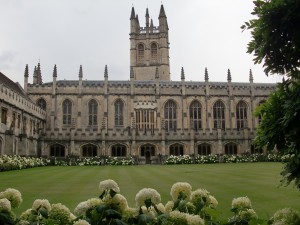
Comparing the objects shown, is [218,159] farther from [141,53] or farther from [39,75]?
[141,53]

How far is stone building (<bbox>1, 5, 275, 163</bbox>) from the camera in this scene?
1688 inches

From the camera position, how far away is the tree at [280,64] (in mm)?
4562

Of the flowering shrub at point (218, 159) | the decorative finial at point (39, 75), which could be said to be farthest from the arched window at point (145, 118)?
the decorative finial at point (39, 75)

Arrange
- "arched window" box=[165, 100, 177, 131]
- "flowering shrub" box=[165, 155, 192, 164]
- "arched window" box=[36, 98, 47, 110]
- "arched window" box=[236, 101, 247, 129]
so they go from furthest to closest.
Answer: "arched window" box=[236, 101, 247, 129] < "arched window" box=[165, 100, 177, 131] < "arched window" box=[36, 98, 47, 110] < "flowering shrub" box=[165, 155, 192, 164]

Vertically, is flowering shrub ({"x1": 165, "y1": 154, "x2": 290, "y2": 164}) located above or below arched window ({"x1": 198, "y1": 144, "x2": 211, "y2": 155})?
below

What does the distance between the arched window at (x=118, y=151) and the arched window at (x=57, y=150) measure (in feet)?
19.9

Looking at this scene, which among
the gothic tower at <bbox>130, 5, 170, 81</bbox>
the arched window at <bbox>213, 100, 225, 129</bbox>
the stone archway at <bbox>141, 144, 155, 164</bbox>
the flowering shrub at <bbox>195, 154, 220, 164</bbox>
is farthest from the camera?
the gothic tower at <bbox>130, 5, 170, 81</bbox>

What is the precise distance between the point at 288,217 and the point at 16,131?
34797 millimetres

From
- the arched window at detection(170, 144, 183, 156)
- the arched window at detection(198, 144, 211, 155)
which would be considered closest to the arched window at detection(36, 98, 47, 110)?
the arched window at detection(170, 144, 183, 156)

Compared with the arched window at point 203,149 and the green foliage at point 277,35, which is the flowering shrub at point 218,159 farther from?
the green foliage at point 277,35

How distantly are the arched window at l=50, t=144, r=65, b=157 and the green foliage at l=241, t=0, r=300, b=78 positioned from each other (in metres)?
39.5

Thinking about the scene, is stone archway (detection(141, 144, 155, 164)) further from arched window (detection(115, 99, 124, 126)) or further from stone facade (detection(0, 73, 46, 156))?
stone facade (detection(0, 73, 46, 156))

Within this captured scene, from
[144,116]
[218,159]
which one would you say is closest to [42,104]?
[144,116]

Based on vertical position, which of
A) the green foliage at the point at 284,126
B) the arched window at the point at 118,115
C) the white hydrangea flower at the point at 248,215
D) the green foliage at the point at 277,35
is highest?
the arched window at the point at 118,115
